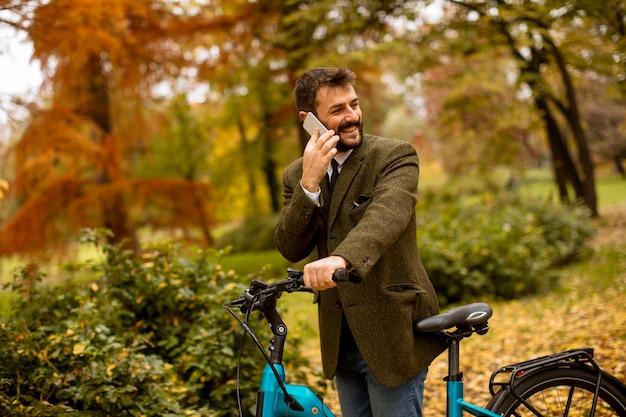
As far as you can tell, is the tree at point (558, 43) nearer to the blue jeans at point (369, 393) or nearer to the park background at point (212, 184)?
the park background at point (212, 184)

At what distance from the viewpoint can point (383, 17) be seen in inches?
413

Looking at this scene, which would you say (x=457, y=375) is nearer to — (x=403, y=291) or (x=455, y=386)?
(x=455, y=386)

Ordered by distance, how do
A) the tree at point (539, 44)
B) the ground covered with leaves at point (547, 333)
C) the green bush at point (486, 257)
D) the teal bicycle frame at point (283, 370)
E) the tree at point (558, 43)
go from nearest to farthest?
the teal bicycle frame at point (283, 370) < the ground covered with leaves at point (547, 333) < the tree at point (558, 43) < the tree at point (539, 44) < the green bush at point (486, 257)

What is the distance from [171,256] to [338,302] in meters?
2.12

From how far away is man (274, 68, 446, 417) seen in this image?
6.83 ft

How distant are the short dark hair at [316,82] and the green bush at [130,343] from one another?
1690mm

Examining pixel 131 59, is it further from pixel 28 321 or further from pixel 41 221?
pixel 28 321

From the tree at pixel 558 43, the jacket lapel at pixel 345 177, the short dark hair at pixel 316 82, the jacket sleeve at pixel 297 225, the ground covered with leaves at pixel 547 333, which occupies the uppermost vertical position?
the tree at pixel 558 43

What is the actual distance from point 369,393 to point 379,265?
0.50m

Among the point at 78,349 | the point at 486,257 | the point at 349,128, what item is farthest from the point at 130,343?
the point at 486,257

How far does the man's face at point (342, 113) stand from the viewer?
85.0 inches

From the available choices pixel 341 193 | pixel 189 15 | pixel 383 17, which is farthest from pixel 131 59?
pixel 341 193

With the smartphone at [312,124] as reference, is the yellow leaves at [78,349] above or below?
below

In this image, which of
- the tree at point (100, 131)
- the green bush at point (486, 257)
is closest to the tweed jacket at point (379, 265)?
the green bush at point (486, 257)
